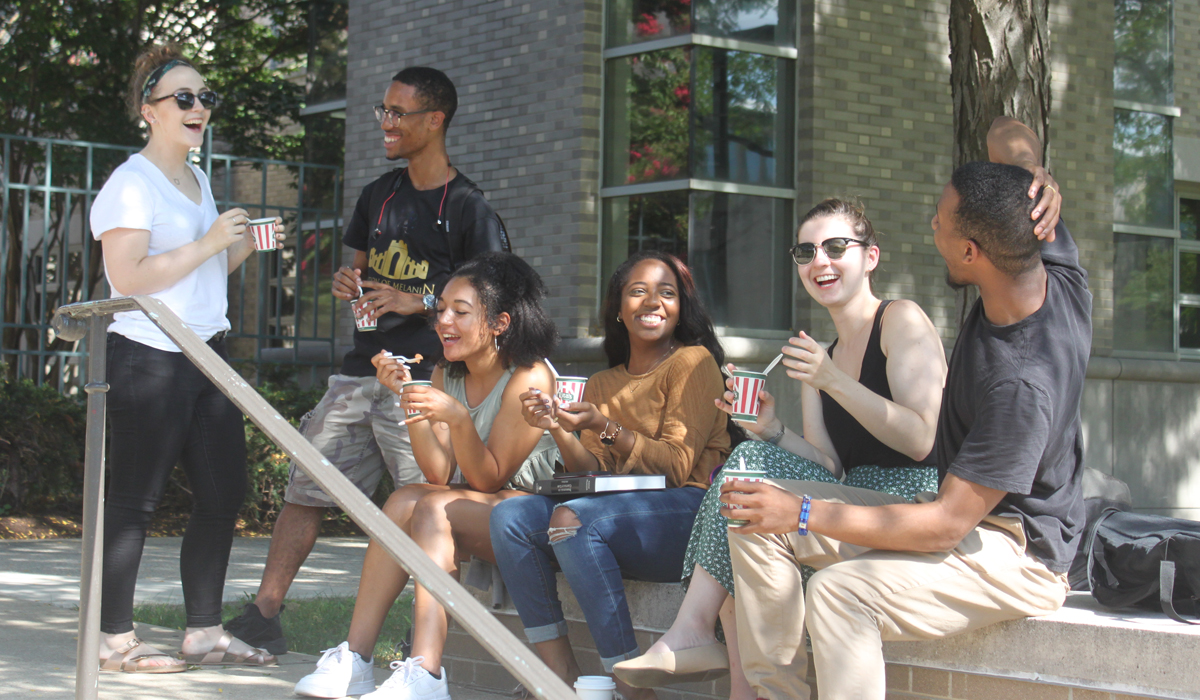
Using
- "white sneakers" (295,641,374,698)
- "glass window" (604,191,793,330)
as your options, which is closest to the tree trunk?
"white sneakers" (295,641,374,698)

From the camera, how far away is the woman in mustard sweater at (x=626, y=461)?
134 inches

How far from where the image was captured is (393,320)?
443cm

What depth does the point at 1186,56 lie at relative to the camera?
1043cm

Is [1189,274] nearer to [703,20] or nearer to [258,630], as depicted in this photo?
[703,20]

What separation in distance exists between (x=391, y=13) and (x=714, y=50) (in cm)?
311

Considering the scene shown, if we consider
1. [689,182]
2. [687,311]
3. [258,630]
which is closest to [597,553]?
[687,311]

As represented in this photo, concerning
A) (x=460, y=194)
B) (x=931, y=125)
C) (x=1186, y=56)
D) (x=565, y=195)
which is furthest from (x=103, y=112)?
(x=1186, y=56)

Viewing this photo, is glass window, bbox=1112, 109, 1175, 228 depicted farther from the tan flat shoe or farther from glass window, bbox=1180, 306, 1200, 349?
the tan flat shoe

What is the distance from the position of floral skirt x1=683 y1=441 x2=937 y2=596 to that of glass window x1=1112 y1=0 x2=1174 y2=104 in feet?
26.4

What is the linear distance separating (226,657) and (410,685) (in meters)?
1.10

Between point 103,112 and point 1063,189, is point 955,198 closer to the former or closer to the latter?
point 1063,189

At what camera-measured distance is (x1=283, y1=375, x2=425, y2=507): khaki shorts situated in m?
4.41

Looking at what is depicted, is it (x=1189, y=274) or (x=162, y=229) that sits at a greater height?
(x=1189, y=274)

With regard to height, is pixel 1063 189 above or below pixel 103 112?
below
